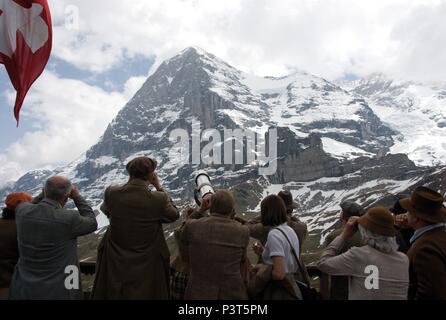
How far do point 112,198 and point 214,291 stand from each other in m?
2.04

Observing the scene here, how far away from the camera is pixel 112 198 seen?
6.71 metres

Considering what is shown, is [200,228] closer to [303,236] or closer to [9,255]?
[303,236]

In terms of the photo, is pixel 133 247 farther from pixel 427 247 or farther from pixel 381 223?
pixel 427 247

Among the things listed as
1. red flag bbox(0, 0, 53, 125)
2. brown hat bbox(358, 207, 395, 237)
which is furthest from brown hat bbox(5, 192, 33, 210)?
brown hat bbox(358, 207, 395, 237)

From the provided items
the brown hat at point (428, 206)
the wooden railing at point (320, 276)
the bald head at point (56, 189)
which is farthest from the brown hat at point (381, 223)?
the bald head at point (56, 189)

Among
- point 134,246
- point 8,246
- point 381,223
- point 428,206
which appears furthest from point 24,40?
point 428,206

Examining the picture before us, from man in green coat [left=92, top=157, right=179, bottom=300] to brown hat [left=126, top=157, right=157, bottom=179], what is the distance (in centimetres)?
2

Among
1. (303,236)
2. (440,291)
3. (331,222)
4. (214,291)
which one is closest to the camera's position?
(440,291)

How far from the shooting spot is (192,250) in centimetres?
638

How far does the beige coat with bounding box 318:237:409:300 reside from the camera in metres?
5.86

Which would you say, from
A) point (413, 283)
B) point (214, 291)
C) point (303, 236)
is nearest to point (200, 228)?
point (214, 291)

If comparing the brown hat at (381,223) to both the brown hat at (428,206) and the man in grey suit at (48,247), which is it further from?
the man in grey suit at (48,247)

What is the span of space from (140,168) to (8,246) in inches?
95.2

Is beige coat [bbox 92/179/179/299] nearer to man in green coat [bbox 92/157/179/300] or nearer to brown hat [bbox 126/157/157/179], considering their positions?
man in green coat [bbox 92/157/179/300]
